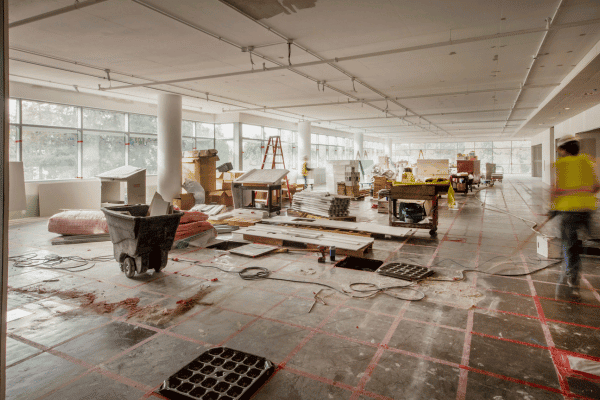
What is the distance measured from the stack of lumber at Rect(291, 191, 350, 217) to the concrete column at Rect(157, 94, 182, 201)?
4.85m

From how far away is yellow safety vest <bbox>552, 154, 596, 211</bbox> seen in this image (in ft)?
12.4

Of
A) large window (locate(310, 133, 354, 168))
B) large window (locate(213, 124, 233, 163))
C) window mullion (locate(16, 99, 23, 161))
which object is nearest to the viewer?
window mullion (locate(16, 99, 23, 161))

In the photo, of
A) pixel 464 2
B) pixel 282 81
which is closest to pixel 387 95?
pixel 282 81

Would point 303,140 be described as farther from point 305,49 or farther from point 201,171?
point 305,49

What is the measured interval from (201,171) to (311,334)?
10.1m

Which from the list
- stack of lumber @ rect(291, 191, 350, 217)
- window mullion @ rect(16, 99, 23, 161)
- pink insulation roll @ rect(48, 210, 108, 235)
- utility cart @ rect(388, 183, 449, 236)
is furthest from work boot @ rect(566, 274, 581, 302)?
window mullion @ rect(16, 99, 23, 161)

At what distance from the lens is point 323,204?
8555mm

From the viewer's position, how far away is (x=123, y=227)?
4590 mm

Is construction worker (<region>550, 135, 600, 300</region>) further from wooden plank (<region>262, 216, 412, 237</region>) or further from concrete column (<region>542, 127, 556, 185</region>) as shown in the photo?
concrete column (<region>542, 127, 556, 185</region>)

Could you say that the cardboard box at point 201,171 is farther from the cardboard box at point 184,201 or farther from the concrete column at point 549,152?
the concrete column at point 549,152

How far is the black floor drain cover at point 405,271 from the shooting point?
184 inches

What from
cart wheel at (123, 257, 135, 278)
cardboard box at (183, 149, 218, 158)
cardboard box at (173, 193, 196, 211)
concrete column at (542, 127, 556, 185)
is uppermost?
concrete column at (542, 127, 556, 185)

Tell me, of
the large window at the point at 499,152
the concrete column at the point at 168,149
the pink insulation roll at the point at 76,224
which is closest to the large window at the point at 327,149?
the large window at the point at 499,152

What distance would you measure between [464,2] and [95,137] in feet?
39.3
